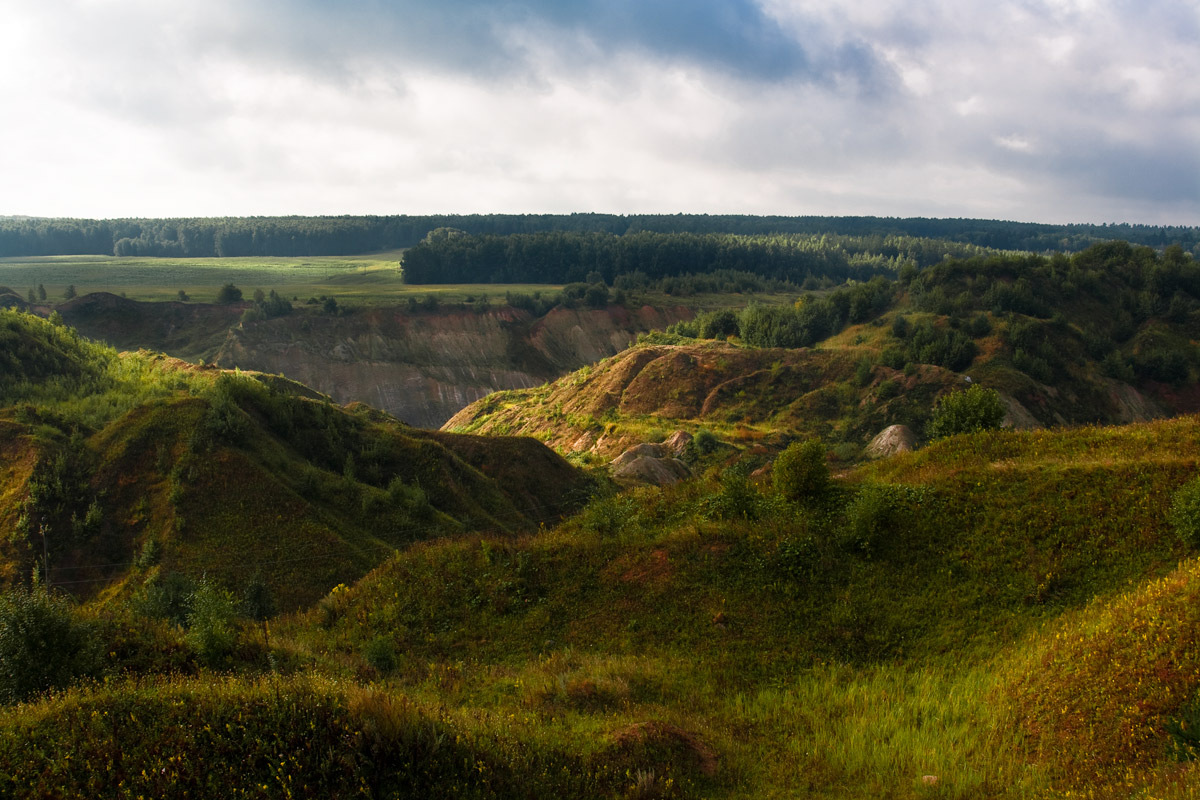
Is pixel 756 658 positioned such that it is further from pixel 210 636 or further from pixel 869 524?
pixel 210 636

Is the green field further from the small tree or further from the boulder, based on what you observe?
the boulder

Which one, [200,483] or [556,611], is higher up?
[200,483]

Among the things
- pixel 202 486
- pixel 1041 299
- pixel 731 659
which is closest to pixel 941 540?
pixel 731 659

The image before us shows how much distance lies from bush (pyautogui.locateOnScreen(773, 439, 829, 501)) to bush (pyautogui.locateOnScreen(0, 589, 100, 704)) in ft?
40.5

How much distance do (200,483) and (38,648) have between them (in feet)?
38.6

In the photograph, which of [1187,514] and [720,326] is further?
[720,326]

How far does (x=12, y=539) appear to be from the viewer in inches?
696

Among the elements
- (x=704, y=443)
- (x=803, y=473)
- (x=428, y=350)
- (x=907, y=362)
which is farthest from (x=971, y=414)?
(x=428, y=350)

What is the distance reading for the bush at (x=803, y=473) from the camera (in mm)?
15734

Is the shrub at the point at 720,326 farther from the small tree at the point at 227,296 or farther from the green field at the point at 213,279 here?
the small tree at the point at 227,296

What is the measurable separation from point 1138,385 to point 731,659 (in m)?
51.0

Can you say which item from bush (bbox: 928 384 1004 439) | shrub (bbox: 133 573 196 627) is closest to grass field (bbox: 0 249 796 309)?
shrub (bbox: 133 573 196 627)

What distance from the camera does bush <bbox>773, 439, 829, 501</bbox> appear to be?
51.6 feet

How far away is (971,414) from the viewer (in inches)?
750
